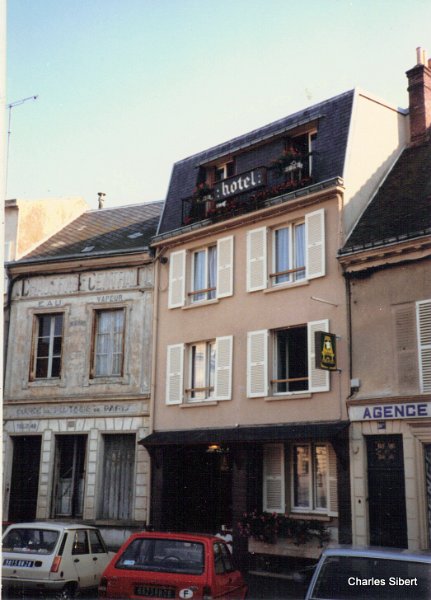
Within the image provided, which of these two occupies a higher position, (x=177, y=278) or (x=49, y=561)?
(x=177, y=278)

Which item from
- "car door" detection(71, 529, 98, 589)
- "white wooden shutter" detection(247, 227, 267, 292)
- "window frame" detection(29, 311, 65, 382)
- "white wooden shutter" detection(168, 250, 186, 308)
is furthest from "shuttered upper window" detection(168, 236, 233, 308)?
"car door" detection(71, 529, 98, 589)

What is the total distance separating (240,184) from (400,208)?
4.59 m

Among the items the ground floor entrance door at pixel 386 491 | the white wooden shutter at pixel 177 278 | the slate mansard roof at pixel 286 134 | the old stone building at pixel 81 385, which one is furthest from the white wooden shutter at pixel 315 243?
the old stone building at pixel 81 385

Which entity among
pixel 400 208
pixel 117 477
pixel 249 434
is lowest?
pixel 117 477

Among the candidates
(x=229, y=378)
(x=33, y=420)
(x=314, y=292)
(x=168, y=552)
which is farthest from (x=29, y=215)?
(x=168, y=552)

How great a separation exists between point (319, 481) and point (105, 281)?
879 cm

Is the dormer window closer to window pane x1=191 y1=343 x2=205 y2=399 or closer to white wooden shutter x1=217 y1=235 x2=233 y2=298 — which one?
white wooden shutter x1=217 y1=235 x2=233 y2=298

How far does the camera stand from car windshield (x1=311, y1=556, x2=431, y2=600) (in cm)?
711

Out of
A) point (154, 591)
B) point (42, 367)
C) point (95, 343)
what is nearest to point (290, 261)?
point (95, 343)

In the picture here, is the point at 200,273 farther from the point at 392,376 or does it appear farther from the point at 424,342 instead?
the point at 424,342

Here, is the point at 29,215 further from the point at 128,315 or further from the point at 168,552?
the point at 168,552

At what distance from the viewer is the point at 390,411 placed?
1455 centimetres

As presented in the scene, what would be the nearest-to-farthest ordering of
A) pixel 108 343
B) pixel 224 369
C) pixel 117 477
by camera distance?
1. pixel 224 369
2. pixel 117 477
3. pixel 108 343

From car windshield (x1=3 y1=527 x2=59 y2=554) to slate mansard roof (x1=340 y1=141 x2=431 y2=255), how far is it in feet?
28.8
